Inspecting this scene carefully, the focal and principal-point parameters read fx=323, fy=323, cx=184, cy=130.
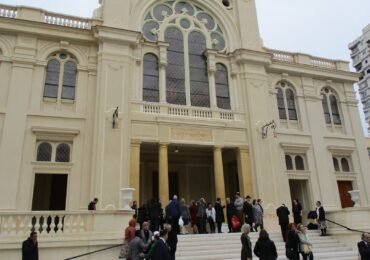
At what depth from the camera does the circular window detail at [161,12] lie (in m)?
19.3

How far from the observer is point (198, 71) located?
62.6ft

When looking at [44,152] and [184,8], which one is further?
[184,8]

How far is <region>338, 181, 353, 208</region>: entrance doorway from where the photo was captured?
20.0 m

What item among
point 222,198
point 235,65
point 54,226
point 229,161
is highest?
point 235,65

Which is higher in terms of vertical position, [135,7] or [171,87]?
[135,7]

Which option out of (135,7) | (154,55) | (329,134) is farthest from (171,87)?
(329,134)

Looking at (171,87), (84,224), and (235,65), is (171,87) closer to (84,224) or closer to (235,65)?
(235,65)

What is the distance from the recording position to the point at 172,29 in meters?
19.4

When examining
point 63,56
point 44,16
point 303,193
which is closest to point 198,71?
point 63,56

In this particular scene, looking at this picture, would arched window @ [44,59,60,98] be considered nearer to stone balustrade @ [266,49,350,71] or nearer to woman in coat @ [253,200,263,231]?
woman in coat @ [253,200,263,231]

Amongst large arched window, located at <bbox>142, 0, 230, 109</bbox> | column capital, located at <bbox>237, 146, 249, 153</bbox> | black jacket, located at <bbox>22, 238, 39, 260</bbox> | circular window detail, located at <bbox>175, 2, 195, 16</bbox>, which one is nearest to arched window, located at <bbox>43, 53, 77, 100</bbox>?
large arched window, located at <bbox>142, 0, 230, 109</bbox>

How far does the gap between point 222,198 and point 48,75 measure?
10.7 m

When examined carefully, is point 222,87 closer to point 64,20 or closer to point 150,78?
point 150,78

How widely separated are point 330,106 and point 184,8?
38.9ft
